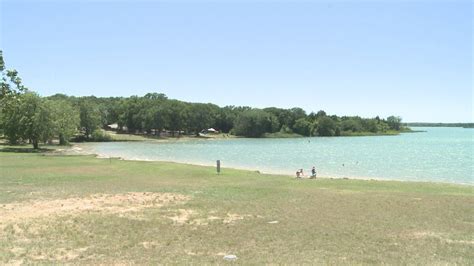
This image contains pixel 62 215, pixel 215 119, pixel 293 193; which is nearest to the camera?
pixel 62 215

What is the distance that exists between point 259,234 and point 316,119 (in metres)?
186

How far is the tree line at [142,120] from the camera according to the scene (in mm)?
70500

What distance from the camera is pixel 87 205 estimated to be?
59.5ft

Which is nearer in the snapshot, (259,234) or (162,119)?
(259,234)

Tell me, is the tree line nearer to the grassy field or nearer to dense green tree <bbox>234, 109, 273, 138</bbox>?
dense green tree <bbox>234, 109, 273, 138</bbox>

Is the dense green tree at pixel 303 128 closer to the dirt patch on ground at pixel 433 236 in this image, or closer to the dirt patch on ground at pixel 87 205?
the dirt patch on ground at pixel 87 205

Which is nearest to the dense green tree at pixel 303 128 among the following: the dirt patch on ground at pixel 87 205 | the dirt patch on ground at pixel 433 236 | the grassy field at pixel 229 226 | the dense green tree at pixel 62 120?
the dense green tree at pixel 62 120

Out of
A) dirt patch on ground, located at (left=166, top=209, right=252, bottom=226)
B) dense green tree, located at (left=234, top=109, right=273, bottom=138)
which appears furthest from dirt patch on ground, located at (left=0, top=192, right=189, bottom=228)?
dense green tree, located at (left=234, top=109, right=273, bottom=138)

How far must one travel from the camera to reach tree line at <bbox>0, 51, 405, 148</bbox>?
70.5 m

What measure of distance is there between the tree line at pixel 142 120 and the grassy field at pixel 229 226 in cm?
5129

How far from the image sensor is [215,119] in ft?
594

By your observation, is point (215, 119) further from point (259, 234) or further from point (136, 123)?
point (259, 234)

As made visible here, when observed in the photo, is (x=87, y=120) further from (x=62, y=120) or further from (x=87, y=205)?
(x=87, y=205)

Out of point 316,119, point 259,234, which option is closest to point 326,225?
point 259,234
